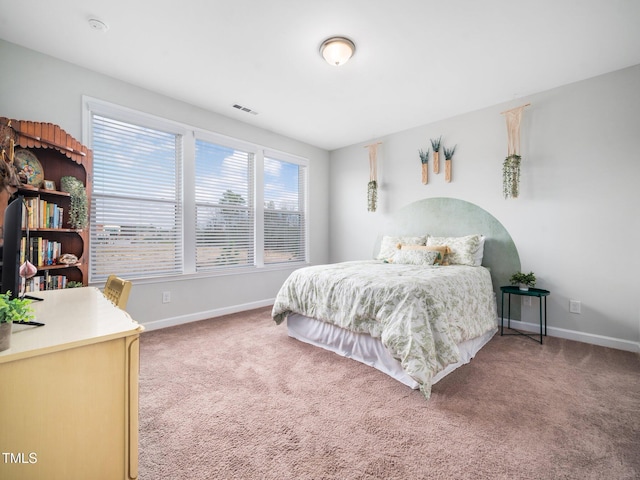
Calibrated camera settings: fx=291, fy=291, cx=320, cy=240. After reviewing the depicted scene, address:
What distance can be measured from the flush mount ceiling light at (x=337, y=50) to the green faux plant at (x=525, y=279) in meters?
2.86

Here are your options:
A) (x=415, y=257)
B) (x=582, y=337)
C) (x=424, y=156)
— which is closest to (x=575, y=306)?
(x=582, y=337)

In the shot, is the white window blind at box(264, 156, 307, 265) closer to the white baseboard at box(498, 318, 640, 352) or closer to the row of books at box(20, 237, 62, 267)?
the row of books at box(20, 237, 62, 267)

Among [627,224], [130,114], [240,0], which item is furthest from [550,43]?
[130,114]

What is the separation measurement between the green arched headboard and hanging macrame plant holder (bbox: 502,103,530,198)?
393 millimetres

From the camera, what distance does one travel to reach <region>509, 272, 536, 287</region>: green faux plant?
3146 mm

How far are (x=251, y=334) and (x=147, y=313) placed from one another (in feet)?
3.97

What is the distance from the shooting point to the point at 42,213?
7.83 feet

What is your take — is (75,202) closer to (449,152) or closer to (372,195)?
(372,195)

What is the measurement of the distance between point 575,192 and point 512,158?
71 centimetres

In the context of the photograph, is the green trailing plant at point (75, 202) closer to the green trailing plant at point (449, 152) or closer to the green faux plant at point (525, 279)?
the green trailing plant at point (449, 152)

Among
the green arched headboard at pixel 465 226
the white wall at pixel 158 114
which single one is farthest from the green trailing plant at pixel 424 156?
the white wall at pixel 158 114

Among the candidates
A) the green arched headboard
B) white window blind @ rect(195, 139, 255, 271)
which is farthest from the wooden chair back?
the green arched headboard

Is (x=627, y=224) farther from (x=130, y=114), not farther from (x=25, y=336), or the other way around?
(x=130, y=114)

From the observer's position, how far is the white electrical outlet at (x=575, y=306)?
3051 mm
